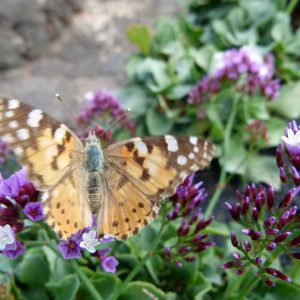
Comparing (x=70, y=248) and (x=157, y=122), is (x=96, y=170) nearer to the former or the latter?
(x=70, y=248)

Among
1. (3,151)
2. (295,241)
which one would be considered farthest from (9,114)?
(3,151)

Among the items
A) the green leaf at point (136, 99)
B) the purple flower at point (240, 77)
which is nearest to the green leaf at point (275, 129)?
the purple flower at point (240, 77)

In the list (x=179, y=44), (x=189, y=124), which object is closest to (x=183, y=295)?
(x=189, y=124)

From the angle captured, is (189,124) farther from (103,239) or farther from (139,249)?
(103,239)

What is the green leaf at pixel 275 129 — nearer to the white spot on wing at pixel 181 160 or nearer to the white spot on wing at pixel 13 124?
the white spot on wing at pixel 181 160

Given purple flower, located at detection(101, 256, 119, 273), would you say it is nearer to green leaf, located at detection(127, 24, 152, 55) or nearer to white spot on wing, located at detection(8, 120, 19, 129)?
white spot on wing, located at detection(8, 120, 19, 129)

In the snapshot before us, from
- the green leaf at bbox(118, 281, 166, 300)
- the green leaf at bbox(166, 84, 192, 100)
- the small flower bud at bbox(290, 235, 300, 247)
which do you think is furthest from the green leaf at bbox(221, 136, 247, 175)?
the small flower bud at bbox(290, 235, 300, 247)
